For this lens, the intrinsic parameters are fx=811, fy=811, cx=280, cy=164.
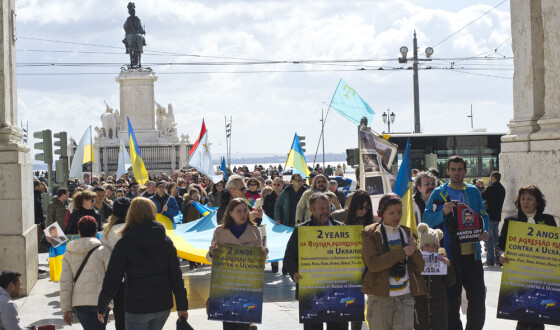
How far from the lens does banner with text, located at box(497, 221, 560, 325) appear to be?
744 centimetres

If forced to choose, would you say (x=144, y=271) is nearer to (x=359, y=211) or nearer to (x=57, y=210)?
(x=359, y=211)

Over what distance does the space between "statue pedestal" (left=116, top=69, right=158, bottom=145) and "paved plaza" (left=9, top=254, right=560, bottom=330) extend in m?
39.4

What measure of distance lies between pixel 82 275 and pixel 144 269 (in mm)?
1183

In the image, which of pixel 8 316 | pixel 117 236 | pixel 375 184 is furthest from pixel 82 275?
pixel 375 184

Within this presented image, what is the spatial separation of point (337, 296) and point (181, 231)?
6726 millimetres

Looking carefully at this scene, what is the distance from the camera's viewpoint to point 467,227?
8047 millimetres

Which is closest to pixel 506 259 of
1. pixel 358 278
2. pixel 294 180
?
pixel 358 278

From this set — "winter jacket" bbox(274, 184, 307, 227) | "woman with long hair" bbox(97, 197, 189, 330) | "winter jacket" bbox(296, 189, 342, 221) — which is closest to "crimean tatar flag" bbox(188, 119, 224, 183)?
"winter jacket" bbox(274, 184, 307, 227)

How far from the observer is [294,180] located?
13758 mm

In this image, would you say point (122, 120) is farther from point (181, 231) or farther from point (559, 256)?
point (559, 256)

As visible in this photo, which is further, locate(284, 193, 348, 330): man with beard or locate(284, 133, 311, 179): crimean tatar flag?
locate(284, 133, 311, 179): crimean tatar flag

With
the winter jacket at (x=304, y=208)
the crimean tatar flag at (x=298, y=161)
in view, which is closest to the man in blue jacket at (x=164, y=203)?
the winter jacket at (x=304, y=208)

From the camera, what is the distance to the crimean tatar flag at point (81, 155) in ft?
73.8

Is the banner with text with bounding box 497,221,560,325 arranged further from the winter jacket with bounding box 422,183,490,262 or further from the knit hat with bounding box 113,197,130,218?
the knit hat with bounding box 113,197,130,218
